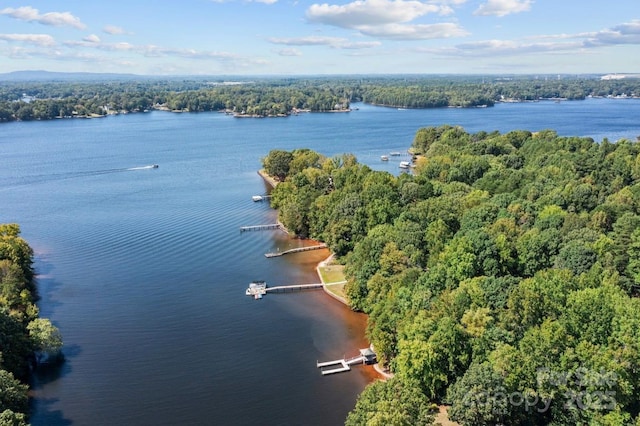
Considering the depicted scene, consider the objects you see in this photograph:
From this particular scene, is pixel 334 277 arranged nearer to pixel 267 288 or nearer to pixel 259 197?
pixel 267 288

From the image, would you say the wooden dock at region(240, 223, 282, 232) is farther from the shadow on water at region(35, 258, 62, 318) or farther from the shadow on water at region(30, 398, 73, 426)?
the shadow on water at region(30, 398, 73, 426)

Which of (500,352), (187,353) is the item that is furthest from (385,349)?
(187,353)

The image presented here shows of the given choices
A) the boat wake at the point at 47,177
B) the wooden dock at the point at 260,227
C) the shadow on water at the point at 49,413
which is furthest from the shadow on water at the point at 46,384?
the boat wake at the point at 47,177

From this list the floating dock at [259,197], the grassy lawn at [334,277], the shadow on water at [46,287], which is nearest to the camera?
the shadow on water at [46,287]

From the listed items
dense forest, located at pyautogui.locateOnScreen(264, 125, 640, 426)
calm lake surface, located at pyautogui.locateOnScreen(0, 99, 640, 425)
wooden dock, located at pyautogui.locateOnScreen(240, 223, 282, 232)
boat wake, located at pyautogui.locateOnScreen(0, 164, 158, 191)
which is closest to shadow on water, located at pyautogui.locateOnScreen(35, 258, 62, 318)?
calm lake surface, located at pyautogui.locateOnScreen(0, 99, 640, 425)

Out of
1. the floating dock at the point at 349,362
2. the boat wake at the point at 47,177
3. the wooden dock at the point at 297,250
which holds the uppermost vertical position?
the boat wake at the point at 47,177

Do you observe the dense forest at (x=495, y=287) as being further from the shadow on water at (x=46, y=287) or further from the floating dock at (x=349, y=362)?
the shadow on water at (x=46, y=287)
